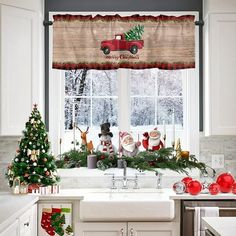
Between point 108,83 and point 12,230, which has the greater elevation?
point 108,83

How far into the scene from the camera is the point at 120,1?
521cm

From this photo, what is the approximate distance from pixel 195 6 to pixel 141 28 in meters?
0.53

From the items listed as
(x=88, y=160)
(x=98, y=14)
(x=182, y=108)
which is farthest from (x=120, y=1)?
(x=88, y=160)

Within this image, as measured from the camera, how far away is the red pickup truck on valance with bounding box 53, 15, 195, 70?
512 cm

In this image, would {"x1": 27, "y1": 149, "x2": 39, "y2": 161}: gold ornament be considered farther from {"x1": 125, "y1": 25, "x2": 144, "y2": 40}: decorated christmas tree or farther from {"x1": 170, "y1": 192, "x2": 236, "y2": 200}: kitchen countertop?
{"x1": 125, "y1": 25, "x2": 144, "y2": 40}: decorated christmas tree

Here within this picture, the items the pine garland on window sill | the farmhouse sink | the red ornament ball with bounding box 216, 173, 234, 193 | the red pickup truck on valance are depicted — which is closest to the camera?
the farmhouse sink

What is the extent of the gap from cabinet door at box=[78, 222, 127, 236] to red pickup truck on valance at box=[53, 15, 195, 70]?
144 cm

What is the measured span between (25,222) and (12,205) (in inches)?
6.0

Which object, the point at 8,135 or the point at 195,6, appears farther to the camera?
the point at 195,6

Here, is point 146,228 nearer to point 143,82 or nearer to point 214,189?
point 214,189

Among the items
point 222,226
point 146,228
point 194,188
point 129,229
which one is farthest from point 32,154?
point 222,226

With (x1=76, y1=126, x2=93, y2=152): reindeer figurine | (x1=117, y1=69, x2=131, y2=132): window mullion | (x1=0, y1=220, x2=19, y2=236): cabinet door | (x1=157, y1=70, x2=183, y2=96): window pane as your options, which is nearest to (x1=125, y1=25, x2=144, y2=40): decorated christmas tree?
(x1=117, y1=69, x2=131, y2=132): window mullion

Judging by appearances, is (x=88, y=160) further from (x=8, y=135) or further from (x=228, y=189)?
(x=228, y=189)

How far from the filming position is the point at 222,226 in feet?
9.40
